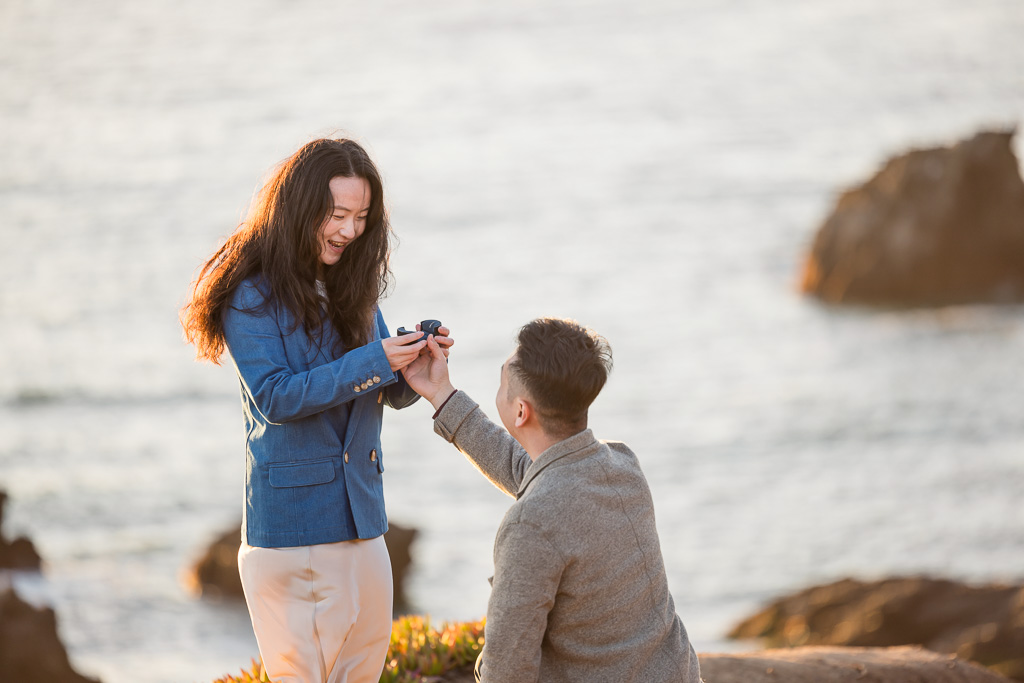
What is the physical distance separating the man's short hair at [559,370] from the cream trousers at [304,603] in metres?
0.92

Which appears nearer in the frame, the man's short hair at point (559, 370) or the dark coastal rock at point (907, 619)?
the man's short hair at point (559, 370)

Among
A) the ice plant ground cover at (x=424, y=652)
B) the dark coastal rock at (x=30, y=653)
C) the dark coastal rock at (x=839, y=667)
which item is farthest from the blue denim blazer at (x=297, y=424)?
the dark coastal rock at (x=30, y=653)

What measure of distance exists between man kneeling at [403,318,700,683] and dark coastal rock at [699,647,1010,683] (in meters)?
1.92

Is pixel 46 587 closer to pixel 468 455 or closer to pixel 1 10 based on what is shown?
pixel 468 455

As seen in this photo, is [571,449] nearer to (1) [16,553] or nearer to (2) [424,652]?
(2) [424,652]

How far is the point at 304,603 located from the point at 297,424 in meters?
0.56

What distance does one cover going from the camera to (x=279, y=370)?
3.27 metres

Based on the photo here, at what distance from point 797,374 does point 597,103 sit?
2656cm

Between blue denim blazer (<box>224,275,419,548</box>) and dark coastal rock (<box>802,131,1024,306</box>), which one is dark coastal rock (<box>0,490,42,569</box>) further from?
dark coastal rock (<box>802,131,1024,306</box>)

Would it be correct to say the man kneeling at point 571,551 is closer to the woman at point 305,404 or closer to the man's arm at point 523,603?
the man's arm at point 523,603

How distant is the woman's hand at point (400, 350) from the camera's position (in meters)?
3.35

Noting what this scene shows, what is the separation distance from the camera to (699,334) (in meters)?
28.9

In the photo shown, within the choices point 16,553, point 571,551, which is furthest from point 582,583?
point 16,553

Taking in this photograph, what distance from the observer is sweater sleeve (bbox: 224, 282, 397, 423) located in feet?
10.5
